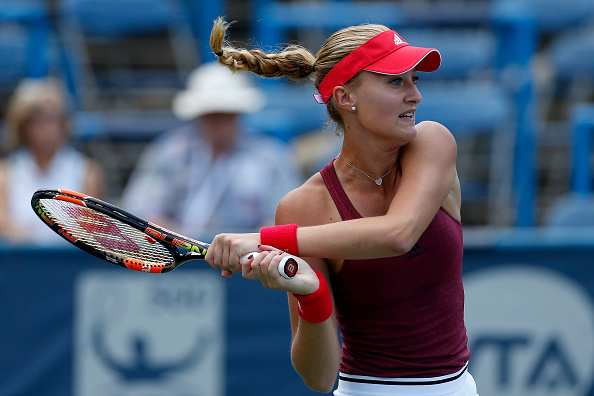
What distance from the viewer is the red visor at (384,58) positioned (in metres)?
2.13

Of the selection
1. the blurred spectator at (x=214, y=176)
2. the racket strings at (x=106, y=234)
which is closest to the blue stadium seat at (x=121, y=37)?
the blurred spectator at (x=214, y=176)

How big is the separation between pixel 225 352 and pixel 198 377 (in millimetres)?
186

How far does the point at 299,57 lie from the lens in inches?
91.8

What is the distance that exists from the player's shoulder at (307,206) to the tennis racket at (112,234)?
11.0 inches

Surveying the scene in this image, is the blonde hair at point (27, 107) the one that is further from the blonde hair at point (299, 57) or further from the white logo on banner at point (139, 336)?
the blonde hair at point (299, 57)

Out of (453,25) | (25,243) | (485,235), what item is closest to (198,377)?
(25,243)

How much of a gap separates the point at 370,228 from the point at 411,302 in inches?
12.4

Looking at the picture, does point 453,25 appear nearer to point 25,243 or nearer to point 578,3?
point 578,3

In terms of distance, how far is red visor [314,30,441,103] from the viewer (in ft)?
7.00

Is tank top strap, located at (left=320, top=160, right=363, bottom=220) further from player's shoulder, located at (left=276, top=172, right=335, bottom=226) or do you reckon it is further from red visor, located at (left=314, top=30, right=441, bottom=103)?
red visor, located at (left=314, top=30, right=441, bottom=103)

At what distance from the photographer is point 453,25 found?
594cm

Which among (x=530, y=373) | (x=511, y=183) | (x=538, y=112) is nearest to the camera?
(x=530, y=373)

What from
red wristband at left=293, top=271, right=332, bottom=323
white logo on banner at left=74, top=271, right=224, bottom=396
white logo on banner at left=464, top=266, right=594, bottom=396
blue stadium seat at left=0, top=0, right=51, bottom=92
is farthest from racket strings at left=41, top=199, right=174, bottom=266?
blue stadium seat at left=0, top=0, right=51, bottom=92

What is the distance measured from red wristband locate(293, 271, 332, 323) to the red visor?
0.58 m
